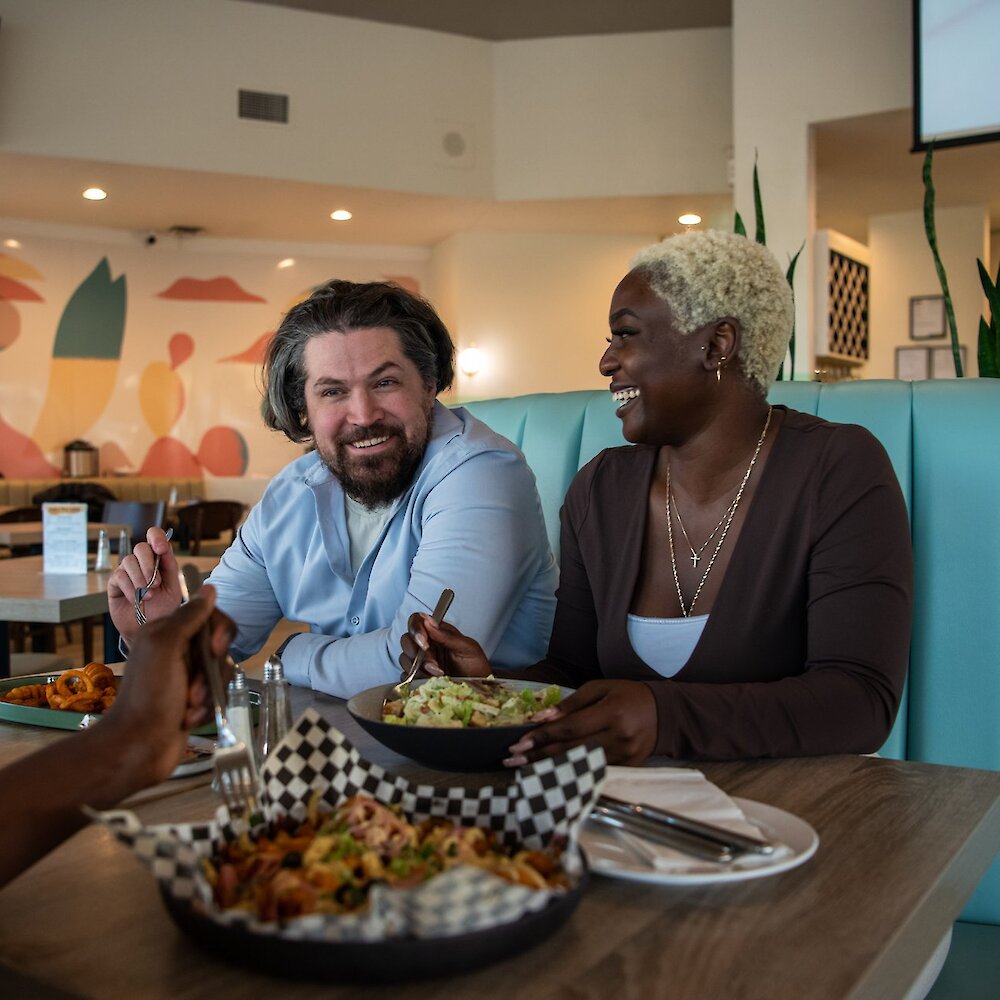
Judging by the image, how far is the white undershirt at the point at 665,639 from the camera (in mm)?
1549

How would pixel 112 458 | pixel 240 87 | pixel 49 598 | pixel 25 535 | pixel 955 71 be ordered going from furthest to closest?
pixel 112 458 < pixel 240 87 < pixel 955 71 < pixel 25 535 < pixel 49 598

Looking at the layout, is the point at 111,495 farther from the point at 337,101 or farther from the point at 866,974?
the point at 866,974

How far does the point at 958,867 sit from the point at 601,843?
297 millimetres

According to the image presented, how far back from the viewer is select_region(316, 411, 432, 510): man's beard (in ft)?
6.13

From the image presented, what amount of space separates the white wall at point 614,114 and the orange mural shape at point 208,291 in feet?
9.51

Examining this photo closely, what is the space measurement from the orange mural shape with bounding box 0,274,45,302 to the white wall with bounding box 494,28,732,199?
413 cm

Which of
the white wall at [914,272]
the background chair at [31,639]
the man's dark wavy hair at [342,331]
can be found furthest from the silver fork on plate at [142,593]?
the white wall at [914,272]

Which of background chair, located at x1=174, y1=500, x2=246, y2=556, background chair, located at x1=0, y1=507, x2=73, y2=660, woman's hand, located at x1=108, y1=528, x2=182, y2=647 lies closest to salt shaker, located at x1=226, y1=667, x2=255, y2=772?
woman's hand, located at x1=108, y1=528, x2=182, y2=647

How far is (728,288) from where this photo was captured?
160cm

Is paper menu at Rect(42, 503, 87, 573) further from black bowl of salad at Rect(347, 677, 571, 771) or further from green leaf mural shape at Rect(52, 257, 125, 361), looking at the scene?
green leaf mural shape at Rect(52, 257, 125, 361)

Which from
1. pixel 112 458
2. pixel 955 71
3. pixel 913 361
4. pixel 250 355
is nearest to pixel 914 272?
pixel 913 361

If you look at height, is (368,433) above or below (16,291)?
below

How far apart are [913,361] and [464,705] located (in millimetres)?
8591

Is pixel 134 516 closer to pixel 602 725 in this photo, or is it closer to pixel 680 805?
pixel 602 725
